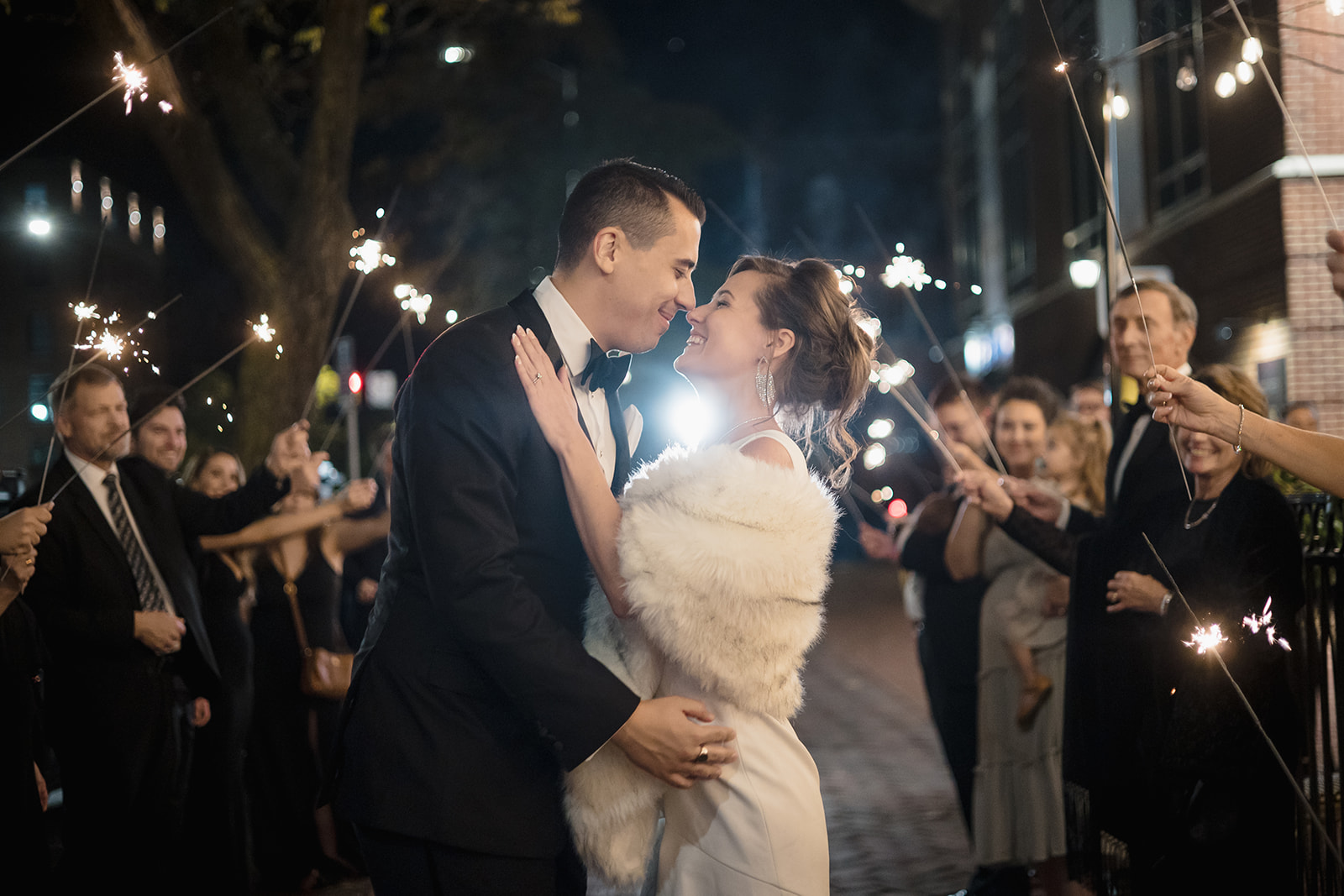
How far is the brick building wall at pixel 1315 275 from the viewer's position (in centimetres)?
1139

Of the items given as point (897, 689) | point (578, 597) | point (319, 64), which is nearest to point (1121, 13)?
point (897, 689)

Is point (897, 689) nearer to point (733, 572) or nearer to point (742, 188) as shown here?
point (733, 572)

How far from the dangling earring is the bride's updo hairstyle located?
0.10 feet

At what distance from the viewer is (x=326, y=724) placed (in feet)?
20.8

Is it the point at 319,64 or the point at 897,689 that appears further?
the point at 897,689

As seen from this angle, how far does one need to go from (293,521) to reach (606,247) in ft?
12.4

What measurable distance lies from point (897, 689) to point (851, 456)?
27.7ft

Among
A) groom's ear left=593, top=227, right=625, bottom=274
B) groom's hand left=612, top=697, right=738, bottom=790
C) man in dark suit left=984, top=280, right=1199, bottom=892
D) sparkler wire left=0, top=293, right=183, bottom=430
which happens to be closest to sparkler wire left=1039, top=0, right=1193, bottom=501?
man in dark suit left=984, top=280, right=1199, bottom=892

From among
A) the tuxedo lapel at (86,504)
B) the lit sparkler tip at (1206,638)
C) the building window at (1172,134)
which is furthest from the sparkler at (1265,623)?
the building window at (1172,134)

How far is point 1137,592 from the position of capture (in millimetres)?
4191

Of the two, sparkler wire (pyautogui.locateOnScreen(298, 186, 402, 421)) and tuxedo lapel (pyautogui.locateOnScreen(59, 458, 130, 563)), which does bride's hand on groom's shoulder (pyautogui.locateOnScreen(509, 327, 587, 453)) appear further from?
tuxedo lapel (pyautogui.locateOnScreen(59, 458, 130, 563))

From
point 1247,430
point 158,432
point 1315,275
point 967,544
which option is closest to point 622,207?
point 1247,430

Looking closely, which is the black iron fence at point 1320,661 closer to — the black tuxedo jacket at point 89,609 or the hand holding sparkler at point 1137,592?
the hand holding sparkler at point 1137,592

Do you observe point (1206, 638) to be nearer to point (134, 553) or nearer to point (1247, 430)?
point (1247, 430)
